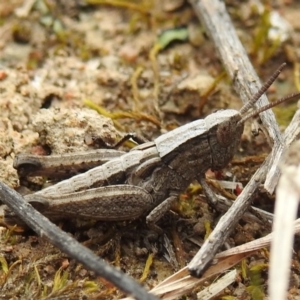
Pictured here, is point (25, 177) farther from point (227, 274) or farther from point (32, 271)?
point (227, 274)

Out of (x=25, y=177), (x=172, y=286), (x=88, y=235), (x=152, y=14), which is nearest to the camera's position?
(x=172, y=286)

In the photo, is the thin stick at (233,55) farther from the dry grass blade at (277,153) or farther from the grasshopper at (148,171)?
the grasshopper at (148,171)

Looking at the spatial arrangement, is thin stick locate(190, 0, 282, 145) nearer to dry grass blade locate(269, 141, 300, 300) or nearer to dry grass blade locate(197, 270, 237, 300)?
dry grass blade locate(269, 141, 300, 300)

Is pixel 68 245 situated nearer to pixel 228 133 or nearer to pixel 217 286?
pixel 217 286

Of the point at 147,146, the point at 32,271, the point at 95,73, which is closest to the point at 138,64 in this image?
the point at 95,73

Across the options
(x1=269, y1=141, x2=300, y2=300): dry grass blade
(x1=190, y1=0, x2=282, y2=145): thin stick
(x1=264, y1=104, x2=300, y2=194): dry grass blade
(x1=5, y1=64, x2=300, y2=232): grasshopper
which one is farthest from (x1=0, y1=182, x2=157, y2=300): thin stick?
(x1=190, y1=0, x2=282, y2=145): thin stick

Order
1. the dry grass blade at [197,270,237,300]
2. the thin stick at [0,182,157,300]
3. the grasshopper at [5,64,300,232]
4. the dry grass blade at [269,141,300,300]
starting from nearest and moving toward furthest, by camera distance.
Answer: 1. the dry grass blade at [269,141,300,300]
2. the thin stick at [0,182,157,300]
3. the dry grass blade at [197,270,237,300]
4. the grasshopper at [5,64,300,232]

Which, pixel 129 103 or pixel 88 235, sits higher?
pixel 129 103

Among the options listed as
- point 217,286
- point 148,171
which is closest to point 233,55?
point 148,171
